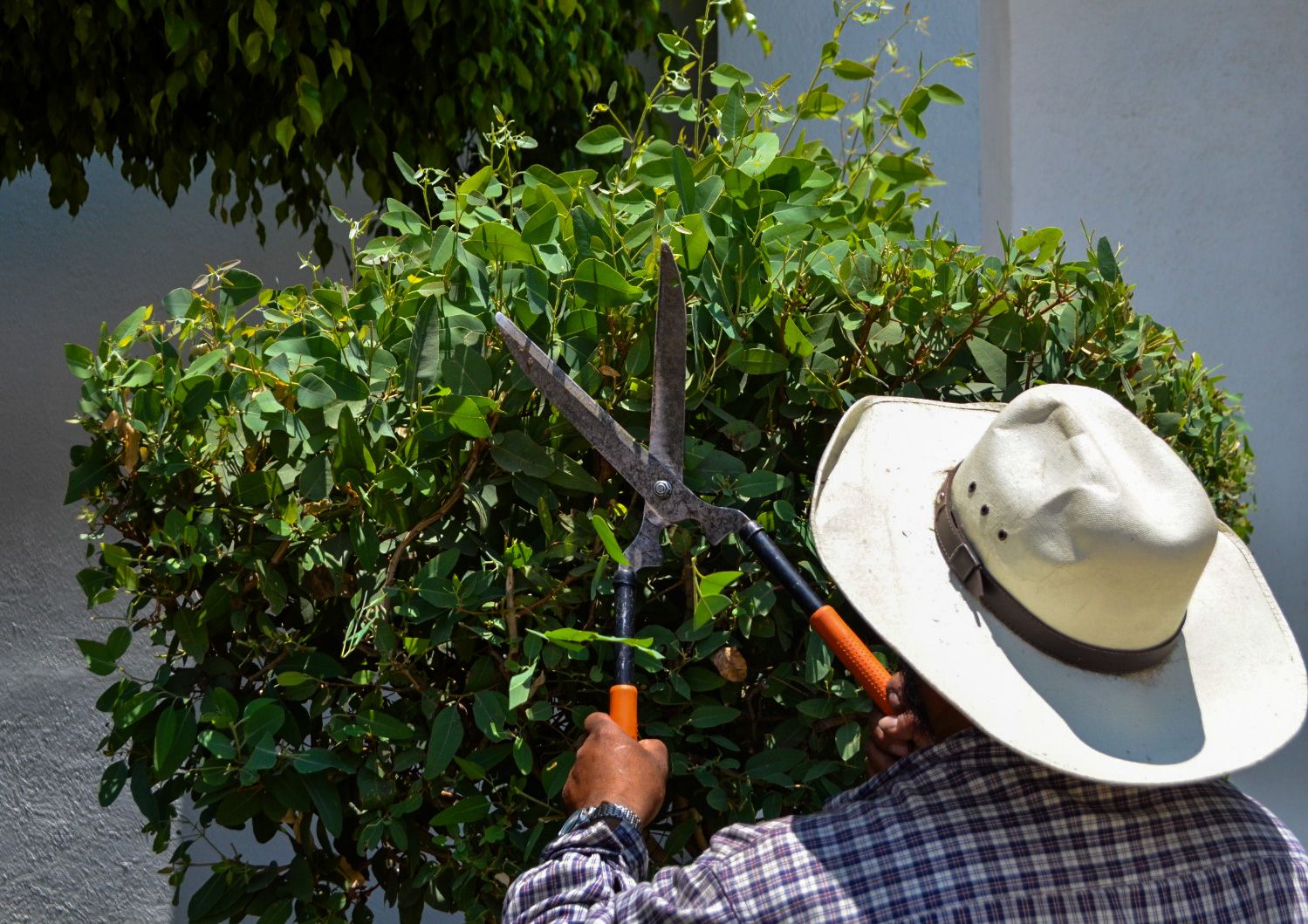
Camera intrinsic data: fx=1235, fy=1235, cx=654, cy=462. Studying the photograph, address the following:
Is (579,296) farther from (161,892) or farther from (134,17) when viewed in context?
(161,892)

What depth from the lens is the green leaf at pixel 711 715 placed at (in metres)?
1.31

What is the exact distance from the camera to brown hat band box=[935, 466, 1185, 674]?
108 centimetres

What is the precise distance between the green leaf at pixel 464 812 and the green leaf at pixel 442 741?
0.14 ft

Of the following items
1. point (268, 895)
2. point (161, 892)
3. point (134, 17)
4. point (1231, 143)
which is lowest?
point (161, 892)

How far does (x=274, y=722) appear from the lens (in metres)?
1.31

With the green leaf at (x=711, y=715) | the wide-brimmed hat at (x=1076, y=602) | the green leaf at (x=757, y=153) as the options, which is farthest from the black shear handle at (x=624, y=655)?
the green leaf at (x=757, y=153)

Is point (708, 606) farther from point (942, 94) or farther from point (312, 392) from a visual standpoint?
point (942, 94)

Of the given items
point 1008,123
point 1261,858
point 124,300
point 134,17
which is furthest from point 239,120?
point 1261,858

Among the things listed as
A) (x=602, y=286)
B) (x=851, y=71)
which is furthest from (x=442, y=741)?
(x=851, y=71)

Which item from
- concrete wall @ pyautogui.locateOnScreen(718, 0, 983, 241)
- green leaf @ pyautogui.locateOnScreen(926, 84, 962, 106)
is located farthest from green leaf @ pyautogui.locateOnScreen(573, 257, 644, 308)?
concrete wall @ pyautogui.locateOnScreen(718, 0, 983, 241)

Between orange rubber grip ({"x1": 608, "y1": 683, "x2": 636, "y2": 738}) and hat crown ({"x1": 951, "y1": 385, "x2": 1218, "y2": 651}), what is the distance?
366 millimetres

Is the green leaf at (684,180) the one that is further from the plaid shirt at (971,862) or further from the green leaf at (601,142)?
the plaid shirt at (971,862)

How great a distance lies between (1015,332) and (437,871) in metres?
0.90

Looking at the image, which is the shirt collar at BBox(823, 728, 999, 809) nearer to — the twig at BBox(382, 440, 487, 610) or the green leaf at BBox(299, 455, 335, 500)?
the twig at BBox(382, 440, 487, 610)
